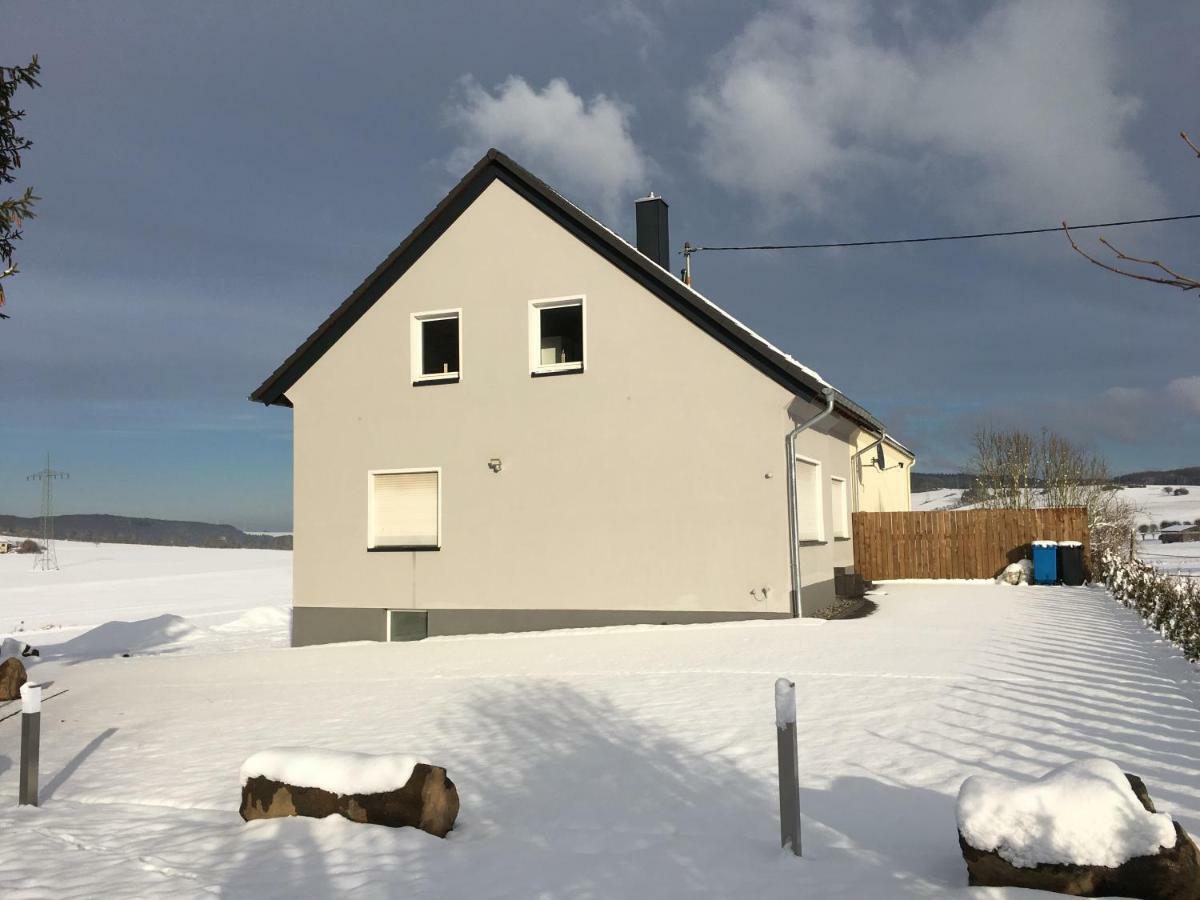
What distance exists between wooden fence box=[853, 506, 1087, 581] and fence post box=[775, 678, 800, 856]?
54.4 ft

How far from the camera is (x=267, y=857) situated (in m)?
4.85

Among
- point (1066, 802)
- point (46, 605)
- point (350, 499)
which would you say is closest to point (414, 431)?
point (350, 499)

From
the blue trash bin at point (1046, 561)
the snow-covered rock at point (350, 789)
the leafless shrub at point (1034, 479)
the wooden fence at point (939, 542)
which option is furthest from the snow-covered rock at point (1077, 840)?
the leafless shrub at point (1034, 479)

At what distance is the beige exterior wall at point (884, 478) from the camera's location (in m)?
21.9

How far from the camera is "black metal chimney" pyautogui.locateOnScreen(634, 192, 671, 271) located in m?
16.7

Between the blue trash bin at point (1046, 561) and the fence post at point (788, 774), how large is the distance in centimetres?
1643

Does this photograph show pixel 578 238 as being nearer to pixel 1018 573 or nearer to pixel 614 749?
pixel 614 749

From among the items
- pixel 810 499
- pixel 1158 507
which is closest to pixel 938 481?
pixel 1158 507

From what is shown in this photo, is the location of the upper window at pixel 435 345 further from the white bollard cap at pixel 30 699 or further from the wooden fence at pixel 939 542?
the wooden fence at pixel 939 542

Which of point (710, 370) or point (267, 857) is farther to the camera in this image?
point (710, 370)

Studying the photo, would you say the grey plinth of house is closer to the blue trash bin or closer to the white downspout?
the white downspout

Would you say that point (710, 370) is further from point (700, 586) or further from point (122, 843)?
point (122, 843)

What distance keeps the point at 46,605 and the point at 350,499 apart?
23884mm

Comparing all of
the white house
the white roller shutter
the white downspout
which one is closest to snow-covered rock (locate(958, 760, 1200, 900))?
the white downspout
